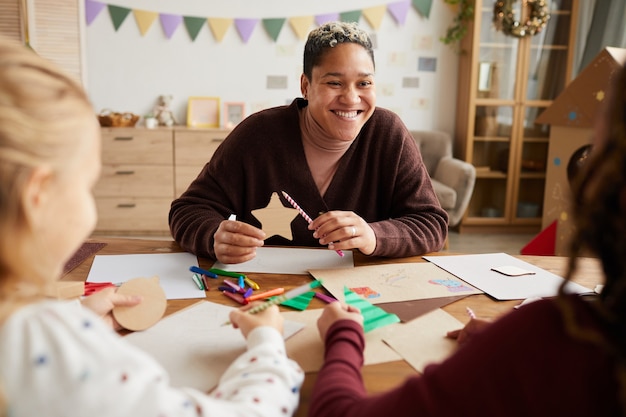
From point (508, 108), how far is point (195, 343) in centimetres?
433

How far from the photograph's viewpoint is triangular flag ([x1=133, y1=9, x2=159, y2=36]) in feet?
15.0

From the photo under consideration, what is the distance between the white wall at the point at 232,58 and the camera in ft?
15.2

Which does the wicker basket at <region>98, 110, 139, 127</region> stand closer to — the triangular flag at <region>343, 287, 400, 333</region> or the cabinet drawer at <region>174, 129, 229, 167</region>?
the cabinet drawer at <region>174, 129, 229, 167</region>

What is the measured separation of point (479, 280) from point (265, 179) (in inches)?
30.4

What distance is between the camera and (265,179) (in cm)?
174

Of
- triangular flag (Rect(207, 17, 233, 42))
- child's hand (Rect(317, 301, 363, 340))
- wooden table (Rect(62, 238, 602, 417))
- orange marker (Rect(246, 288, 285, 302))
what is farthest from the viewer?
triangular flag (Rect(207, 17, 233, 42))

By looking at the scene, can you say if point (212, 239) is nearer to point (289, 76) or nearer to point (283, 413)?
point (283, 413)

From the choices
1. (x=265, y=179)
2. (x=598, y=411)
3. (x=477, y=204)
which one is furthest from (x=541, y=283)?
(x=477, y=204)

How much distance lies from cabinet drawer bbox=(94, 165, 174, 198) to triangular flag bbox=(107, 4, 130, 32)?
4.08 ft

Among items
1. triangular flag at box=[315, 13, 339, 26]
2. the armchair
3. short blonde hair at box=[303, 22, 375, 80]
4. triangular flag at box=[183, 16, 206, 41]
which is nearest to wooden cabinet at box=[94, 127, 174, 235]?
triangular flag at box=[183, 16, 206, 41]

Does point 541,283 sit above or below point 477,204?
above

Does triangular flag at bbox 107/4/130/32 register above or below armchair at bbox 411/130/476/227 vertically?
above

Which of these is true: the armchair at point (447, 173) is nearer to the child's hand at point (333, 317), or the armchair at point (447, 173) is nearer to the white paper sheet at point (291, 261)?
the white paper sheet at point (291, 261)

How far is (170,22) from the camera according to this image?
462 centimetres
